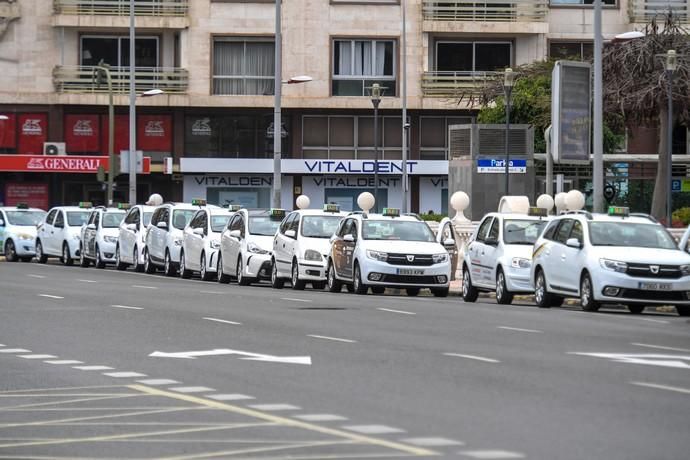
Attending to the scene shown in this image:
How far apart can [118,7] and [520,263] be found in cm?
3991

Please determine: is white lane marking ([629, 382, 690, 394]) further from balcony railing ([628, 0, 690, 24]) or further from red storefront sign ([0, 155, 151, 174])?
balcony railing ([628, 0, 690, 24])

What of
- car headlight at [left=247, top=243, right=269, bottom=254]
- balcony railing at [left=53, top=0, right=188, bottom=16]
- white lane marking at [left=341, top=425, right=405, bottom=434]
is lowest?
white lane marking at [left=341, top=425, right=405, bottom=434]

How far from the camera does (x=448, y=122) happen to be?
69500 millimetres

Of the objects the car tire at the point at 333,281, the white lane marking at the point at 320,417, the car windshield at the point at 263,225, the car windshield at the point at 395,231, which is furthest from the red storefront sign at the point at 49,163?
the white lane marking at the point at 320,417

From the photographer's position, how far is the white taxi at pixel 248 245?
122 ft

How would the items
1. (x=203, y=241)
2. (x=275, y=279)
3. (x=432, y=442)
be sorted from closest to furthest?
(x=432, y=442) < (x=275, y=279) < (x=203, y=241)

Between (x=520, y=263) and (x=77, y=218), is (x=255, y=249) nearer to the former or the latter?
(x=520, y=263)

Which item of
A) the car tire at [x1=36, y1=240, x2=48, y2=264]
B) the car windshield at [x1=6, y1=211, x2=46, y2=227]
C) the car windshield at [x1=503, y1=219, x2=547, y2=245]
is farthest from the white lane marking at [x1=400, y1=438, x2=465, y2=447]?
the car windshield at [x1=6, y1=211, x2=46, y2=227]

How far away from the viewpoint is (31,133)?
6775 centimetres

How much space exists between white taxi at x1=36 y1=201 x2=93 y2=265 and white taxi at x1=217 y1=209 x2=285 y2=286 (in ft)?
40.9

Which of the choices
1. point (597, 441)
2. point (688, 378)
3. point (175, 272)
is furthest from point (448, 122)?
point (597, 441)

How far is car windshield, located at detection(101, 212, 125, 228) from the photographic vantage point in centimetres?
4900

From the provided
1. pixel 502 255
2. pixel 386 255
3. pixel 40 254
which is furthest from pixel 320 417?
pixel 40 254

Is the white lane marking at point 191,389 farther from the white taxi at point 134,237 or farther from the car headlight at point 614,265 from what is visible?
the white taxi at point 134,237
